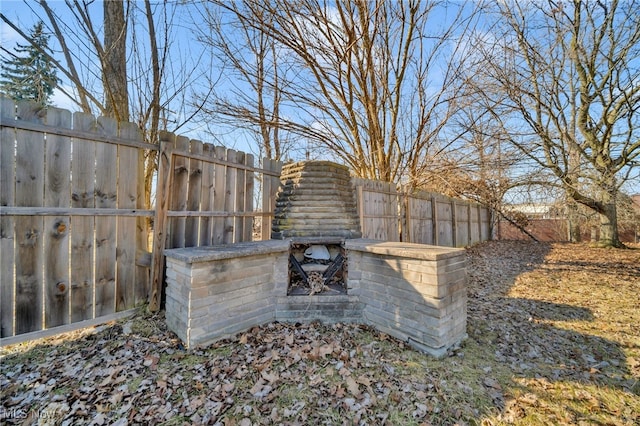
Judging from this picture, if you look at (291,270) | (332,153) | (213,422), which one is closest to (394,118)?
(332,153)

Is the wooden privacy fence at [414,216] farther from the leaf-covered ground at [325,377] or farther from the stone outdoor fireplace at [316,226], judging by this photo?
the leaf-covered ground at [325,377]

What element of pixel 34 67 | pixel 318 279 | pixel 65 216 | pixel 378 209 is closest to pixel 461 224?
pixel 378 209

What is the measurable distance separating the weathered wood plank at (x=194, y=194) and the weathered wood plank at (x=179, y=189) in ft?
0.17

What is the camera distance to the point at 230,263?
9.41 feet

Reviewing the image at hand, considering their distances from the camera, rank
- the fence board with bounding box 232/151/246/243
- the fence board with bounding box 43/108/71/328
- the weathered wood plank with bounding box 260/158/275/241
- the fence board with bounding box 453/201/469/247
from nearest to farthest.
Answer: the fence board with bounding box 43/108/71/328
the fence board with bounding box 232/151/246/243
the weathered wood plank with bounding box 260/158/275/241
the fence board with bounding box 453/201/469/247

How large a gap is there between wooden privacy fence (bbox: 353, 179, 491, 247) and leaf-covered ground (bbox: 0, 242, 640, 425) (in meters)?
2.82

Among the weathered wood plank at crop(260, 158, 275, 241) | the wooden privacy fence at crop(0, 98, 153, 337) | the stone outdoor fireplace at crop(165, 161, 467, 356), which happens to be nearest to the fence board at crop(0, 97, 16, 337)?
the wooden privacy fence at crop(0, 98, 153, 337)

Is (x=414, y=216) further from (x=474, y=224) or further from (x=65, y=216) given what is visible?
(x=65, y=216)

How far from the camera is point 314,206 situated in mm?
3715

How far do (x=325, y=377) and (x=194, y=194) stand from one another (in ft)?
8.40

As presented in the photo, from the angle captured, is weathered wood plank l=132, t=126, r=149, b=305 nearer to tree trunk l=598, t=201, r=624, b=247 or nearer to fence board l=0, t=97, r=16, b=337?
fence board l=0, t=97, r=16, b=337

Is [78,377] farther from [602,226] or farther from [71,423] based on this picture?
[602,226]

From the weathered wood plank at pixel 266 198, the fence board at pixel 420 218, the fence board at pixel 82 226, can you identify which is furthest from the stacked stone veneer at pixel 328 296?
→ the fence board at pixel 420 218

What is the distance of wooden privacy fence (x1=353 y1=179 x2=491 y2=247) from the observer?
5.68m
